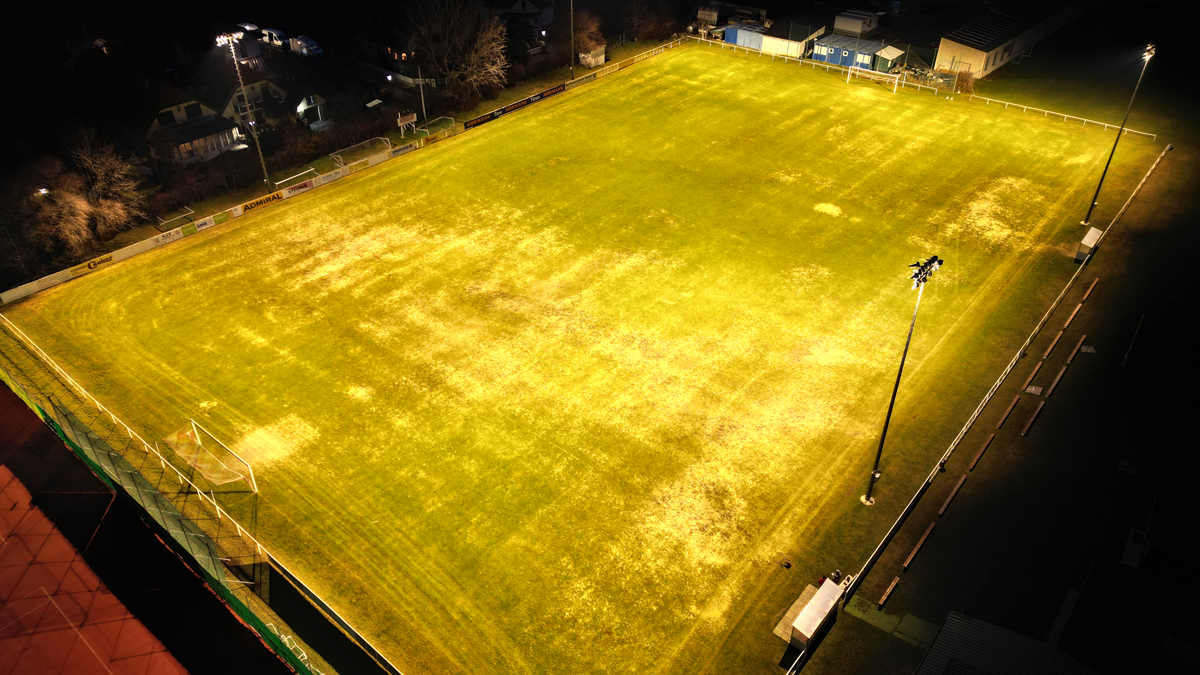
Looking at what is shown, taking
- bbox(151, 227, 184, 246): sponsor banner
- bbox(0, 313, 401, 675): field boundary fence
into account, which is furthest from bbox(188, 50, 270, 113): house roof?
bbox(0, 313, 401, 675): field boundary fence

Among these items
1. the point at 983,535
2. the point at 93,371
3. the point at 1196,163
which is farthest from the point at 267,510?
the point at 1196,163

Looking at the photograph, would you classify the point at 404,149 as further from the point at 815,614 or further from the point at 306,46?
the point at 815,614

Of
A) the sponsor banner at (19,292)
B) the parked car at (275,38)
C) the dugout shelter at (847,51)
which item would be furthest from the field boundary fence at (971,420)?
the parked car at (275,38)

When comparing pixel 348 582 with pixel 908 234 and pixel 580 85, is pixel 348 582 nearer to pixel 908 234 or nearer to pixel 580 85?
pixel 908 234

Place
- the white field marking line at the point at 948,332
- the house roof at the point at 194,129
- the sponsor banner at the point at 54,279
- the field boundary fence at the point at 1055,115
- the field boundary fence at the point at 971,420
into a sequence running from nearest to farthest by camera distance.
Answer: the field boundary fence at the point at 971,420 → the white field marking line at the point at 948,332 → the sponsor banner at the point at 54,279 → the field boundary fence at the point at 1055,115 → the house roof at the point at 194,129

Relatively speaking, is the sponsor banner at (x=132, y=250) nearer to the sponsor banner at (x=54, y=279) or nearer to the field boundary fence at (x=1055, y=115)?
the sponsor banner at (x=54, y=279)

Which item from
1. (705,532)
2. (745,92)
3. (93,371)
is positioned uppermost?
(745,92)

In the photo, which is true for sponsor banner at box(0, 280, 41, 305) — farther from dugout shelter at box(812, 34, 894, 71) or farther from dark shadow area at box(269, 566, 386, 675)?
dugout shelter at box(812, 34, 894, 71)
